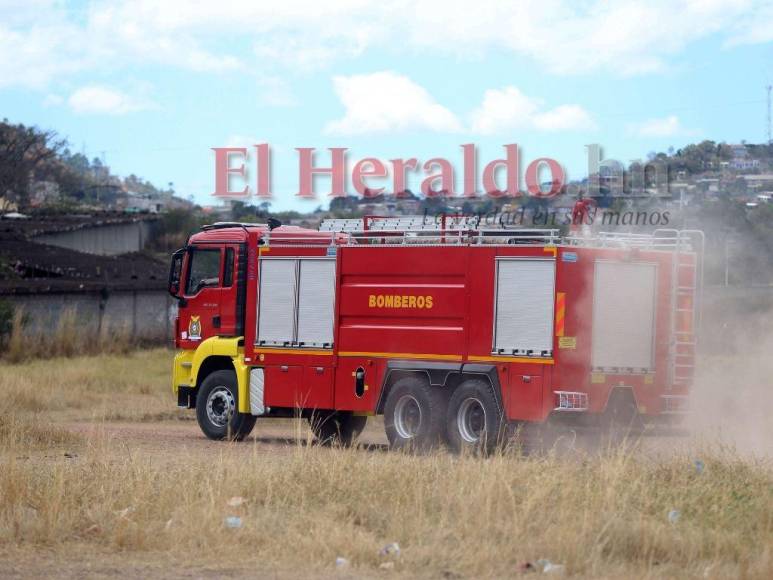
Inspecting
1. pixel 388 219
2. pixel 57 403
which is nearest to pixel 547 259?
pixel 388 219

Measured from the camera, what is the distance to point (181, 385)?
64.5 feet

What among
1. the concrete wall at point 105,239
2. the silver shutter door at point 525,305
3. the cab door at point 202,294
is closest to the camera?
the silver shutter door at point 525,305

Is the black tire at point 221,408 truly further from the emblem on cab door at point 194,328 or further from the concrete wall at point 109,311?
the concrete wall at point 109,311

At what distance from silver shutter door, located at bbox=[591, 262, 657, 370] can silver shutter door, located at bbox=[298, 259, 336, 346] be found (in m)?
4.02

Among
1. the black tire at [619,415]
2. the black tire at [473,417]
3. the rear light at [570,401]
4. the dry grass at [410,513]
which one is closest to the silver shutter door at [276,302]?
the black tire at [473,417]

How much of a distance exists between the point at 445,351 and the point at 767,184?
24.4m

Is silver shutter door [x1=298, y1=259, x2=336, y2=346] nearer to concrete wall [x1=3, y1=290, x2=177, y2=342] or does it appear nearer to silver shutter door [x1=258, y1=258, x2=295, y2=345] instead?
silver shutter door [x1=258, y1=258, x2=295, y2=345]

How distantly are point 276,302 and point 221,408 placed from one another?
2.10 meters

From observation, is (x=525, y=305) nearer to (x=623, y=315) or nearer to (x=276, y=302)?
(x=623, y=315)

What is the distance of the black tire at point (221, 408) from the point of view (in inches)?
744

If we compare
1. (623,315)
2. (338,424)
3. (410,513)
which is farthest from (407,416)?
(410,513)

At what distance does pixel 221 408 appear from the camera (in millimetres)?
19125

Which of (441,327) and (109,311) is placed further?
(109,311)

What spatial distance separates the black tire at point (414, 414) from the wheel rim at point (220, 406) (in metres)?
3.20
